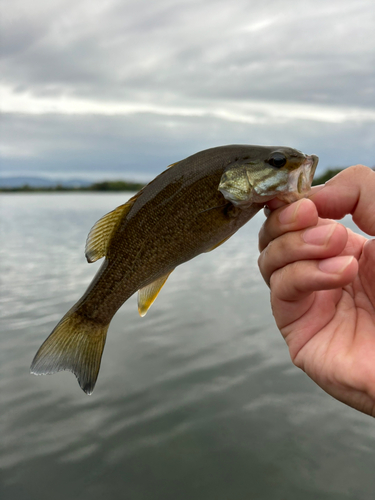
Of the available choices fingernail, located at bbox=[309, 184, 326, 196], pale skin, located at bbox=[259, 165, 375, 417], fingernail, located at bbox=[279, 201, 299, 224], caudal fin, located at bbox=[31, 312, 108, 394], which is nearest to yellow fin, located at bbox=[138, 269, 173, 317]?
caudal fin, located at bbox=[31, 312, 108, 394]

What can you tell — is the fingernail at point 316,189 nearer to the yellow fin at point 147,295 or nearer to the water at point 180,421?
the yellow fin at point 147,295

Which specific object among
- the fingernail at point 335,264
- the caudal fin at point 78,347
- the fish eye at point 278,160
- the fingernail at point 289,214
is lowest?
the caudal fin at point 78,347

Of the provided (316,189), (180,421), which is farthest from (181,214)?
(180,421)

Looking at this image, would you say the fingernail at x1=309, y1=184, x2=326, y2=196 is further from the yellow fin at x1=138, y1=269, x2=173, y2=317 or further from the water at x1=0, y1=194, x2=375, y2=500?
the water at x1=0, y1=194, x2=375, y2=500

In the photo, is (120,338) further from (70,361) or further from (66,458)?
(70,361)

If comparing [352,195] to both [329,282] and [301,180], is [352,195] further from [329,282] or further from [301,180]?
[329,282]

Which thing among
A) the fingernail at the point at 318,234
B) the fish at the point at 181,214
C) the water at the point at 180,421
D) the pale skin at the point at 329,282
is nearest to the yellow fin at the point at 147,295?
the fish at the point at 181,214

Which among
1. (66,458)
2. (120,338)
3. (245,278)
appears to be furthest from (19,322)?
(245,278)
